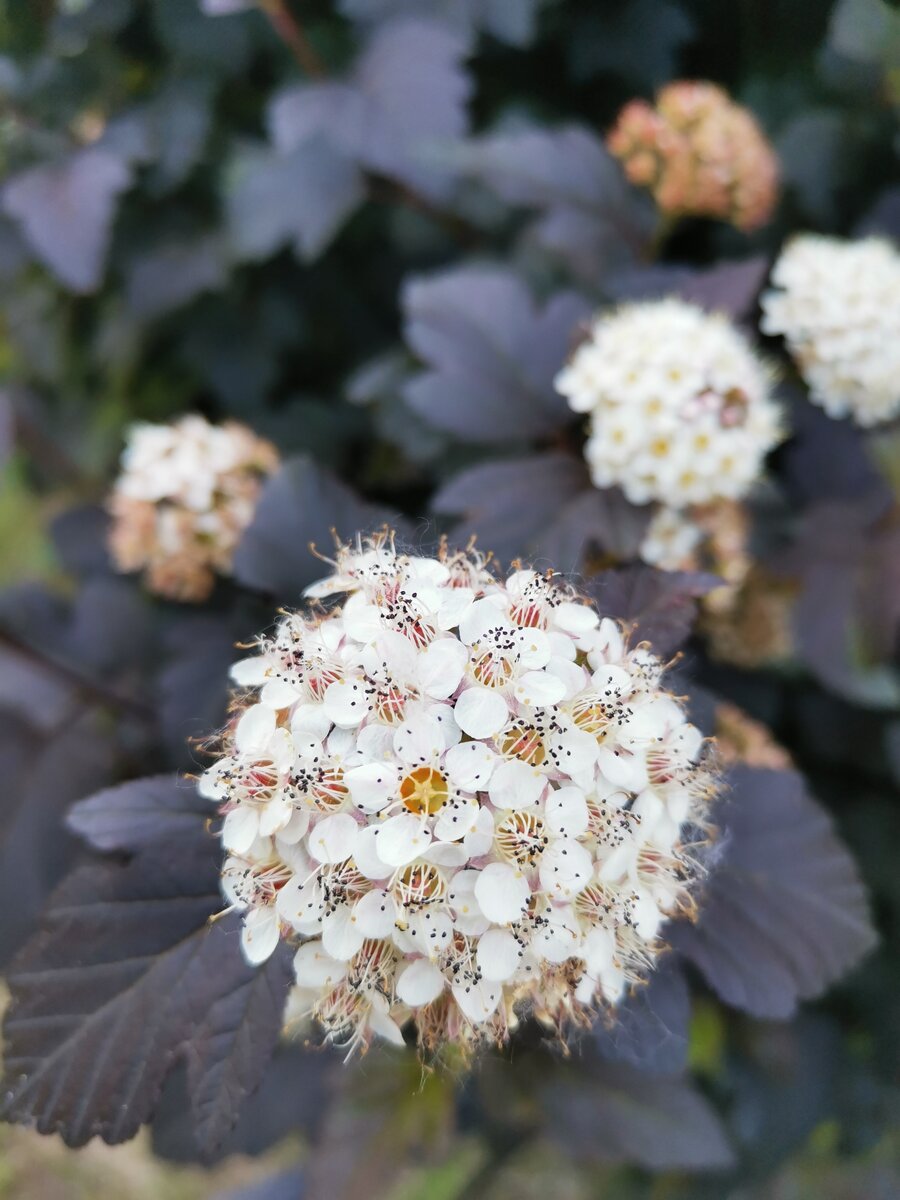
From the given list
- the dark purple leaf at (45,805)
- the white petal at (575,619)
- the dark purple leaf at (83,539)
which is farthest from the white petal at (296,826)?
the dark purple leaf at (83,539)

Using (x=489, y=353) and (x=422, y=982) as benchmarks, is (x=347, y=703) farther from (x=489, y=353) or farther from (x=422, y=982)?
(x=489, y=353)

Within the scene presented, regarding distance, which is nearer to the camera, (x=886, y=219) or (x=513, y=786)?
(x=513, y=786)

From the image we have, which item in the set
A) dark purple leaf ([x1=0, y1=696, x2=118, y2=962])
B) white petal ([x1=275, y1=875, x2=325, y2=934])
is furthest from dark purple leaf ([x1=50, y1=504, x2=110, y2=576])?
white petal ([x1=275, y1=875, x2=325, y2=934])

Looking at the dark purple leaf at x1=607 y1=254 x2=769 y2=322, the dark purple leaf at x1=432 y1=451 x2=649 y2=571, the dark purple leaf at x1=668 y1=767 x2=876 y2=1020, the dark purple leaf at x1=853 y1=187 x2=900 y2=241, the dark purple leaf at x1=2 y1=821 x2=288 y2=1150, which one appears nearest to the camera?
the dark purple leaf at x1=2 y1=821 x2=288 y2=1150

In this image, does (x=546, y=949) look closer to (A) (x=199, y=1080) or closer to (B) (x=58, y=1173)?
(A) (x=199, y=1080)

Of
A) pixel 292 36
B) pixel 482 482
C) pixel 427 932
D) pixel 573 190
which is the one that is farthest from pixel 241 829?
pixel 292 36

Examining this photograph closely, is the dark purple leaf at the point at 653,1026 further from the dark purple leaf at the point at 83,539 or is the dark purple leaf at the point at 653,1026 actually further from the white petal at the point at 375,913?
the dark purple leaf at the point at 83,539

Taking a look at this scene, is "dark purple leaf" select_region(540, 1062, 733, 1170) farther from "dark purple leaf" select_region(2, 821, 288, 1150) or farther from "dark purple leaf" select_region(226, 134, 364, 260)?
"dark purple leaf" select_region(226, 134, 364, 260)
